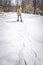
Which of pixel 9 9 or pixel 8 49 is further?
pixel 9 9

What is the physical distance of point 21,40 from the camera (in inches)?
59.8

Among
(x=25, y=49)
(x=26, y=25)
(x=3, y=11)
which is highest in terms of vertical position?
(x=3, y=11)

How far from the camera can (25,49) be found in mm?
1466

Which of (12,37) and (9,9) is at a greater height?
(9,9)

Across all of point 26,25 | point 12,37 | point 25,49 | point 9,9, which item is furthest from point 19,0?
point 25,49

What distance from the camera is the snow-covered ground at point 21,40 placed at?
141cm

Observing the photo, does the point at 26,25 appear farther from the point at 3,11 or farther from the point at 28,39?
the point at 3,11

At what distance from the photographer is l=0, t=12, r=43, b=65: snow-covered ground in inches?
55.6

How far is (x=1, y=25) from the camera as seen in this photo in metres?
1.57

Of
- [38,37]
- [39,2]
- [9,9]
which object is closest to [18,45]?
[38,37]

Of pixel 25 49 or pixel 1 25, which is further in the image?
pixel 1 25

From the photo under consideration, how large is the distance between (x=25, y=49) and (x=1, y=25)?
0.32 metres

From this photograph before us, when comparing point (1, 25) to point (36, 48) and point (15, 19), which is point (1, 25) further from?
point (36, 48)

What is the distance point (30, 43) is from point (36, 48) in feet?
0.23
